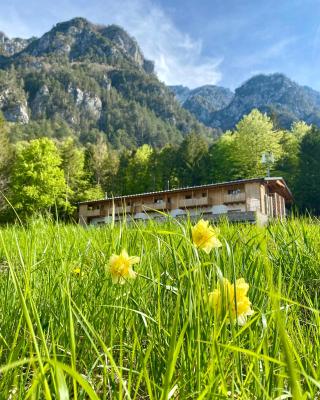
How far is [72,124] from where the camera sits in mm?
161750

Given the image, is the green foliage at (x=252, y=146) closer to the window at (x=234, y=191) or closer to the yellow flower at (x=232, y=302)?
the window at (x=234, y=191)

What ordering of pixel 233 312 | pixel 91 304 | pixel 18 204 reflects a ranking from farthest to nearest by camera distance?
pixel 18 204 < pixel 91 304 < pixel 233 312

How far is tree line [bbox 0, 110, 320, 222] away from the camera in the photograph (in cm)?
3616

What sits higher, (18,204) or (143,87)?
(143,87)

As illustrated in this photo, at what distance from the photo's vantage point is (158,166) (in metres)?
55.3

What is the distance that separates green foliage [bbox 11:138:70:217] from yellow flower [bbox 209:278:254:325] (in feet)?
Answer: 106

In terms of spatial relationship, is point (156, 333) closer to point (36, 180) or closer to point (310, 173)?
point (36, 180)

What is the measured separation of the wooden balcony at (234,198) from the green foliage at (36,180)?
43.4 ft

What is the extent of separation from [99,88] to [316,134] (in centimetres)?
15440

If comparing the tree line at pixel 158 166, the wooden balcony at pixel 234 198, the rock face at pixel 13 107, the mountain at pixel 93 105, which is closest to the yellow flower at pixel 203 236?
the wooden balcony at pixel 234 198

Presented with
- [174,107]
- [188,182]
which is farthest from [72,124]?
[188,182]

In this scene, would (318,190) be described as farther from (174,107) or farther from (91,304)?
(174,107)

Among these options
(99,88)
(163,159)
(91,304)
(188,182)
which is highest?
(99,88)

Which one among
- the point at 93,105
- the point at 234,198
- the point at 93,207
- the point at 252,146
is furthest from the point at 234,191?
the point at 93,105
